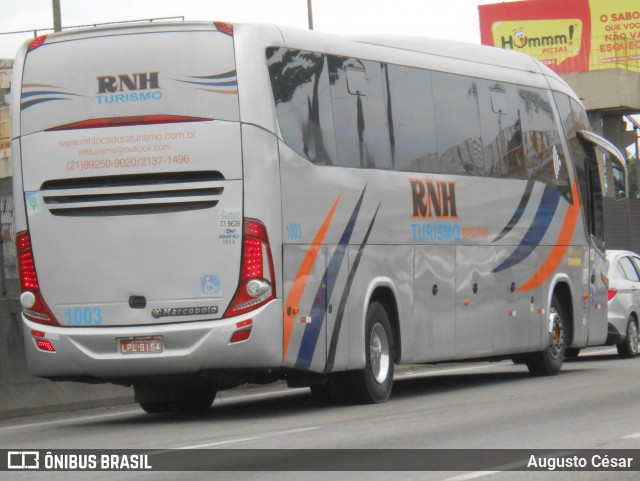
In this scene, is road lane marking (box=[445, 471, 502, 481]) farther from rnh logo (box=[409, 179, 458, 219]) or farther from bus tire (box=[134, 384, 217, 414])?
rnh logo (box=[409, 179, 458, 219])

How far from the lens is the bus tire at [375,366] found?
52.0 feet

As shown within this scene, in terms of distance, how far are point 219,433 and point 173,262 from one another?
6.16ft

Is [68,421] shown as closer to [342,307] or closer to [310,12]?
[342,307]

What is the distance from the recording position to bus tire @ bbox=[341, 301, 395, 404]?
1584 centimetres

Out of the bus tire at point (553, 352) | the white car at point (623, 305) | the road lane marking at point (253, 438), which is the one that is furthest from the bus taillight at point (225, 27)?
the white car at point (623, 305)

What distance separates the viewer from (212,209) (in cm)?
1413

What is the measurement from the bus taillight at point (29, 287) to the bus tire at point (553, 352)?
Result: 8.06m

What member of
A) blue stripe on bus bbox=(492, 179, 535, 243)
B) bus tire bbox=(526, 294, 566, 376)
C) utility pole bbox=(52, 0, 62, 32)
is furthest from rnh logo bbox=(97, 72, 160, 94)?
utility pole bbox=(52, 0, 62, 32)

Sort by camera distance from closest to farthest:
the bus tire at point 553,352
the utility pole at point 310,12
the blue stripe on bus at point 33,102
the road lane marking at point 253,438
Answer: the road lane marking at point 253,438, the blue stripe on bus at point 33,102, the bus tire at point 553,352, the utility pole at point 310,12

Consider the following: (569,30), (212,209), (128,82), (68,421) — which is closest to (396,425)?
(212,209)

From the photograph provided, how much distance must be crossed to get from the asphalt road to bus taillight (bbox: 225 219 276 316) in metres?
1.13

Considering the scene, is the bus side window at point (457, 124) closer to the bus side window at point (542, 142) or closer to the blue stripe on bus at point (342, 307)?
the bus side window at point (542, 142)

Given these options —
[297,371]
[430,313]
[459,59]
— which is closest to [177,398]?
[297,371]

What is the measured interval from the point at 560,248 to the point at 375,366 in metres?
5.61
